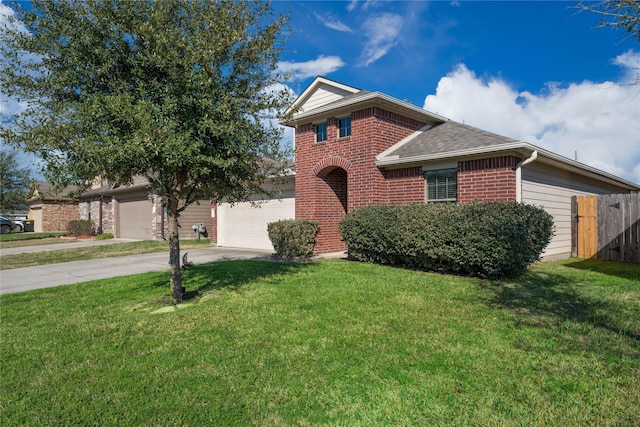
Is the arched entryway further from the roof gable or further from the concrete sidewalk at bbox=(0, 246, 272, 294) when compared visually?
the concrete sidewalk at bbox=(0, 246, 272, 294)

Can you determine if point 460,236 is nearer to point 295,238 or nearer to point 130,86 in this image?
point 295,238

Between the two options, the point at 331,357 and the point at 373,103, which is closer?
the point at 331,357

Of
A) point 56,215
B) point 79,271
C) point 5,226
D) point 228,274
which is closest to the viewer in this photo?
point 228,274

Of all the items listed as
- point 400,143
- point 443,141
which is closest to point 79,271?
point 400,143

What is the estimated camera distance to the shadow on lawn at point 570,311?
4.16 meters

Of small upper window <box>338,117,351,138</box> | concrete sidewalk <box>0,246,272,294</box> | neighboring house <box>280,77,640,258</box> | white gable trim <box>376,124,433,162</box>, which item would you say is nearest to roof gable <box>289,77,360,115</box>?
neighboring house <box>280,77,640,258</box>

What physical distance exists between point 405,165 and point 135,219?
61.0ft

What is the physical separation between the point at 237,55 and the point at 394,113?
23.4 feet

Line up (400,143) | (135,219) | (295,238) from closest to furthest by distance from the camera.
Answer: (295,238) < (400,143) < (135,219)

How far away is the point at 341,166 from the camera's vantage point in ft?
39.6

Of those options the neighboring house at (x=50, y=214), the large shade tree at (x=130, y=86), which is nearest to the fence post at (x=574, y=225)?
the large shade tree at (x=130, y=86)

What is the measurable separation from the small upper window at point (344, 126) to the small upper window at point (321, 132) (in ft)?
2.11

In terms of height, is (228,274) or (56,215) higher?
(56,215)

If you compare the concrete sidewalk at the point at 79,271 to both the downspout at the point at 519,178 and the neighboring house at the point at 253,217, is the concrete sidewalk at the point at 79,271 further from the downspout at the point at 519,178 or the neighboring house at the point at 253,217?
the downspout at the point at 519,178
